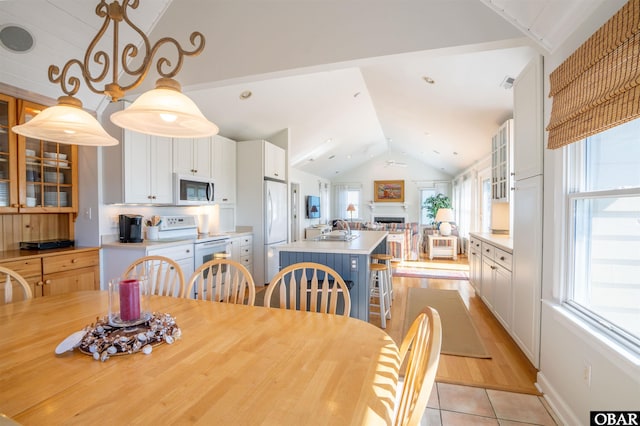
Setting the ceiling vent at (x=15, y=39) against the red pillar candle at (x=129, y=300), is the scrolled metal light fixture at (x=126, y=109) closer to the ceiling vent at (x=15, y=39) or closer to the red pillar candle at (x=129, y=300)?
the red pillar candle at (x=129, y=300)

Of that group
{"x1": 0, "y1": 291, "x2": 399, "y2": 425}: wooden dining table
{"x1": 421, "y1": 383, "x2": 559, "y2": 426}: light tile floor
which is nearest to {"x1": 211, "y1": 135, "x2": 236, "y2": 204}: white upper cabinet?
{"x1": 0, "y1": 291, "x2": 399, "y2": 425}: wooden dining table

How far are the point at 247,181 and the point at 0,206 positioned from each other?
2814 millimetres

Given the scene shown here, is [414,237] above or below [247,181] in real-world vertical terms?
below

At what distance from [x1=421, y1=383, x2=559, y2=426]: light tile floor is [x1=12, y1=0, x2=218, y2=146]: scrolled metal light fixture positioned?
211 centimetres

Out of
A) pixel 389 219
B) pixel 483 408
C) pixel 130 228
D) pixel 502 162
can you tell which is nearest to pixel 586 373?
pixel 483 408

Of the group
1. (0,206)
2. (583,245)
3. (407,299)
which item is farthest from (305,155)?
(583,245)

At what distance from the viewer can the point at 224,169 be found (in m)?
4.57

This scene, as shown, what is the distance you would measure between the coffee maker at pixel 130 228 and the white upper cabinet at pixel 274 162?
209 cm

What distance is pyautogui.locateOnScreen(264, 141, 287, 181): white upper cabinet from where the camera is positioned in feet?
15.9

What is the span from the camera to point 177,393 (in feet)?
2.70

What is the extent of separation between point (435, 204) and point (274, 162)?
600 cm

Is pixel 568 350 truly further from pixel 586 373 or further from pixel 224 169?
pixel 224 169

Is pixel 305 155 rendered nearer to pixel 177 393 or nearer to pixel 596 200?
pixel 596 200

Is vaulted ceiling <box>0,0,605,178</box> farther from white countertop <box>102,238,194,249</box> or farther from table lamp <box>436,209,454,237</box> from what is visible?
table lamp <box>436,209,454,237</box>
